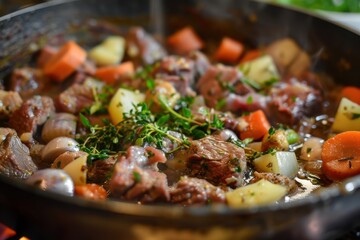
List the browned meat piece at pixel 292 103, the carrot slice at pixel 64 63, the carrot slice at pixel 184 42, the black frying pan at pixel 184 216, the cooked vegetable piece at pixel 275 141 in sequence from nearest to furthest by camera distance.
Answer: the black frying pan at pixel 184 216, the cooked vegetable piece at pixel 275 141, the browned meat piece at pixel 292 103, the carrot slice at pixel 64 63, the carrot slice at pixel 184 42

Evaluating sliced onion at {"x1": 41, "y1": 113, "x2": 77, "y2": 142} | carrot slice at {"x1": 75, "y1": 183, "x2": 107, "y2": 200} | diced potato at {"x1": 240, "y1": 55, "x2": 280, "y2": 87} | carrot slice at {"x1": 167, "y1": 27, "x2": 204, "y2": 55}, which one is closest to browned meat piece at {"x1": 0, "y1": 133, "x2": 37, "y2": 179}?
sliced onion at {"x1": 41, "y1": 113, "x2": 77, "y2": 142}

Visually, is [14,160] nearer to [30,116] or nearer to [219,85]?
[30,116]

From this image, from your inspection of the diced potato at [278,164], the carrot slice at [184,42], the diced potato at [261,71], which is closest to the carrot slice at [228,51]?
the carrot slice at [184,42]

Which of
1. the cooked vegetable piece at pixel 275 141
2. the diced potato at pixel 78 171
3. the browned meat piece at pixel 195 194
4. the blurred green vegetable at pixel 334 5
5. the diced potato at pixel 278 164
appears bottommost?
the diced potato at pixel 278 164

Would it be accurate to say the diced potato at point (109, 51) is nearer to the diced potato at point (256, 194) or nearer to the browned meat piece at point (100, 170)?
the browned meat piece at point (100, 170)

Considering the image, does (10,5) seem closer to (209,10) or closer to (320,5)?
(209,10)

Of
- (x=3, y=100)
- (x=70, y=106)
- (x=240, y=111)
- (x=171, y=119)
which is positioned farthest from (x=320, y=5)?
(x=3, y=100)
